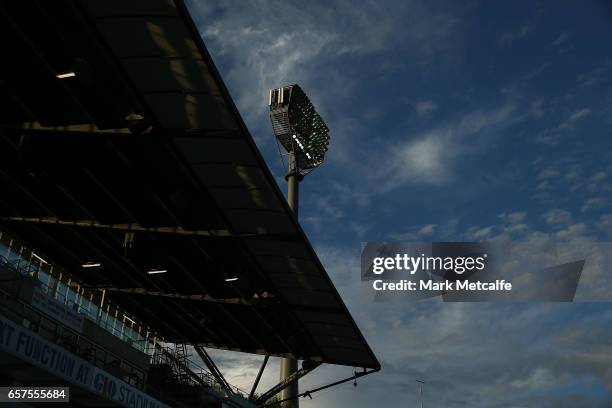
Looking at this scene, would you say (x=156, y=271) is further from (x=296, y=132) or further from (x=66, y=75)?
(x=296, y=132)

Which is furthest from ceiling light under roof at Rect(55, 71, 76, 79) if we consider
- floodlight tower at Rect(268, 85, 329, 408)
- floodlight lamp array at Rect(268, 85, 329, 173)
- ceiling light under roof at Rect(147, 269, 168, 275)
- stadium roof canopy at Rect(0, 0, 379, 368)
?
floodlight lamp array at Rect(268, 85, 329, 173)

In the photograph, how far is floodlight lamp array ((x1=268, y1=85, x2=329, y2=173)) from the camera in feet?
297

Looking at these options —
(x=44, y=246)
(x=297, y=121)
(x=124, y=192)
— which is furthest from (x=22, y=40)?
(x=297, y=121)

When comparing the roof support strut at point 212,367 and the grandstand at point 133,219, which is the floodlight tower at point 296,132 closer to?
the roof support strut at point 212,367

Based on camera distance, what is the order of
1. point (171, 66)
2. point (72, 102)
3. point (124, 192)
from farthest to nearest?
point (124, 192) < point (72, 102) < point (171, 66)

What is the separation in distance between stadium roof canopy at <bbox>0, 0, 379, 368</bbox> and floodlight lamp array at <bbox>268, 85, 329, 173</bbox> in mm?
50232

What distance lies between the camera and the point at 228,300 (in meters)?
39.3

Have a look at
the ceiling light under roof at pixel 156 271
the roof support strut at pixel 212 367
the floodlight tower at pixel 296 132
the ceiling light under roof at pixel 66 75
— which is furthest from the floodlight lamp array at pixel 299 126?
the ceiling light under roof at pixel 66 75

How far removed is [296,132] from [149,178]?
66341mm

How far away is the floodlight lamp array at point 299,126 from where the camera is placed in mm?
90562

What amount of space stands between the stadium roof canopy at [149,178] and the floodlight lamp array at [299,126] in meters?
50.2

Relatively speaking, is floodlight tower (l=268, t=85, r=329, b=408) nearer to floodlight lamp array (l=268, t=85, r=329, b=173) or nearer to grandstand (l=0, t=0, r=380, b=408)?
floodlight lamp array (l=268, t=85, r=329, b=173)

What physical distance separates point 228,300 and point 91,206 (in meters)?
12.0

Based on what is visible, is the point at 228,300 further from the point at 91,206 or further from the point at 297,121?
the point at 297,121
